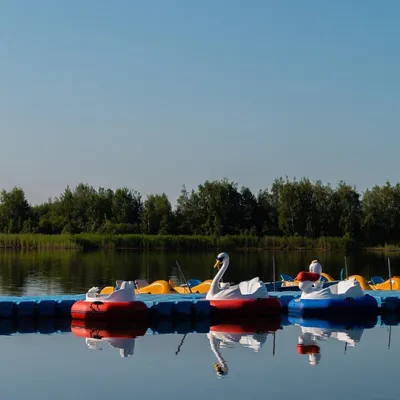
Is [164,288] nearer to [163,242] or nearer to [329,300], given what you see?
[329,300]

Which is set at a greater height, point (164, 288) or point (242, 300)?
point (164, 288)

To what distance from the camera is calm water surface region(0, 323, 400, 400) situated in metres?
14.5

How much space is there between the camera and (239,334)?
68.2 feet

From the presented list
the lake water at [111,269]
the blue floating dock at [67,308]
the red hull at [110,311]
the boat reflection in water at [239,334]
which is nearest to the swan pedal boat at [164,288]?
the blue floating dock at [67,308]

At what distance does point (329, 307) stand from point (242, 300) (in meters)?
2.45

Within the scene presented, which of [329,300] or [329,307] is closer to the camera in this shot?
[329,307]

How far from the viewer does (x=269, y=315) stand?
2370 centimetres

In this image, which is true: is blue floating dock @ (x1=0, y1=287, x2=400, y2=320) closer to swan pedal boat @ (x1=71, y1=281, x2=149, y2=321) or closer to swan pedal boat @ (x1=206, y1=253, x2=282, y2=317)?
swan pedal boat @ (x1=206, y1=253, x2=282, y2=317)

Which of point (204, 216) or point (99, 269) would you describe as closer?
point (99, 269)

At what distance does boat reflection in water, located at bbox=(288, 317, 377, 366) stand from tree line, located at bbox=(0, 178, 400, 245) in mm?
59885

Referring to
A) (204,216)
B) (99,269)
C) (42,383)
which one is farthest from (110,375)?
(204,216)

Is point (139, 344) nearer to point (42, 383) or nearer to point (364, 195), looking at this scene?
point (42, 383)

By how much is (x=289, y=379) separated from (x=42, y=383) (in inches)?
180

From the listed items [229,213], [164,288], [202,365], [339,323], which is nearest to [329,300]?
[339,323]
